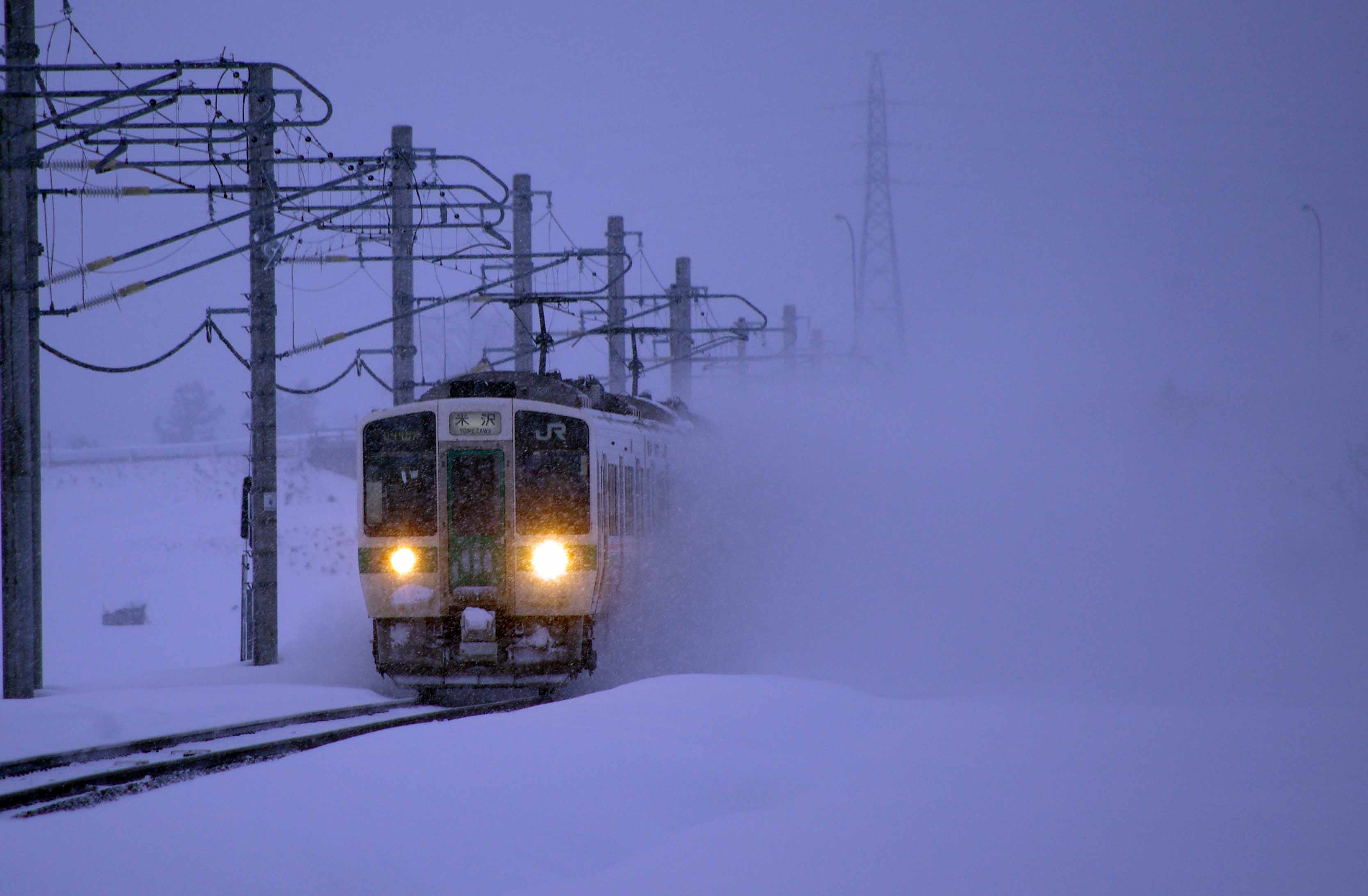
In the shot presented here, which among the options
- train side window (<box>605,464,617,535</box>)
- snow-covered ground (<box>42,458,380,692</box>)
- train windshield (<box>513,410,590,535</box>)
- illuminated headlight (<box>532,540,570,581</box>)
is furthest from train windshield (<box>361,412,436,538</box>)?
snow-covered ground (<box>42,458,380,692</box>)

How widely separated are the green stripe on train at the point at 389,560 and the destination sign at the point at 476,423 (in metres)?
1.28

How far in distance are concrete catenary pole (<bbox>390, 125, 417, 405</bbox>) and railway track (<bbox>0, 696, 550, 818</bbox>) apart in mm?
8546

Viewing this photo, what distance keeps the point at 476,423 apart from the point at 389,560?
171 cm

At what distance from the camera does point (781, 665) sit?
60.6 feet

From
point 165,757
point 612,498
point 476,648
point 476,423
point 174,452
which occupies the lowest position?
point 165,757

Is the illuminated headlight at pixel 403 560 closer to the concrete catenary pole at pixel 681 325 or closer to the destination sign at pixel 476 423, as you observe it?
the destination sign at pixel 476 423

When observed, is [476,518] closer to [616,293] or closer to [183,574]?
[616,293]

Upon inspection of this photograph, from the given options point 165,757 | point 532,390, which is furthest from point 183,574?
point 165,757

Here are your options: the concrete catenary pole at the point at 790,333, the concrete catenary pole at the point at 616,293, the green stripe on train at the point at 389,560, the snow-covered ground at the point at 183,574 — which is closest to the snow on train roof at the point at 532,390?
the green stripe on train at the point at 389,560

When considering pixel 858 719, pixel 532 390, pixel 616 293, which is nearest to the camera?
pixel 858 719

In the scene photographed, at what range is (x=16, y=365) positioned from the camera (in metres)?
14.5

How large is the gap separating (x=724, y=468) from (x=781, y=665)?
438cm

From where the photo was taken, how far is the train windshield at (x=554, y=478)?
14703 millimetres

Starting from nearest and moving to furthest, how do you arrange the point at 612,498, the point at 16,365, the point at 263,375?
1. the point at 16,365
2. the point at 612,498
3. the point at 263,375
